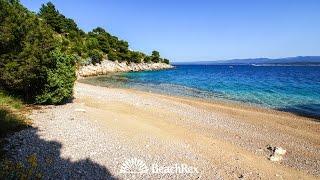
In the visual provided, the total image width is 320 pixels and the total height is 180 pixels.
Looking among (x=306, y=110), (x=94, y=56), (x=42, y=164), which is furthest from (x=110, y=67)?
(x=42, y=164)

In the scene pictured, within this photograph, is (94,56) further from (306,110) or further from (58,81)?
(306,110)

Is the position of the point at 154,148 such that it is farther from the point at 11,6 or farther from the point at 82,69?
the point at 82,69

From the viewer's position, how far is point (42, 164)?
39.4 ft

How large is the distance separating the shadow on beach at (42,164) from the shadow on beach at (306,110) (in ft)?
70.8

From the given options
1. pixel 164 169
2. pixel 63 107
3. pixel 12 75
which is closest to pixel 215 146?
pixel 164 169

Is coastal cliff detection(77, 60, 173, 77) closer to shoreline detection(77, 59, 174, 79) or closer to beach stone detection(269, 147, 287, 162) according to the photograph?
shoreline detection(77, 59, 174, 79)

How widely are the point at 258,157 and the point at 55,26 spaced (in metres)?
85.3

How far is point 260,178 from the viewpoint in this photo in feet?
40.4

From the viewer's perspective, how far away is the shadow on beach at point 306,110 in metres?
28.3

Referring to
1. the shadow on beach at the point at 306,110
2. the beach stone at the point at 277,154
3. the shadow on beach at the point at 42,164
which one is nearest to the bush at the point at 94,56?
the shadow on beach at the point at 306,110

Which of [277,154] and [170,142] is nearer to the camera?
[277,154]

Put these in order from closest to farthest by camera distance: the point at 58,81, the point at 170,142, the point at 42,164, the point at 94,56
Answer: the point at 42,164 → the point at 170,142 → the point at 58,81 → the point at 94,56

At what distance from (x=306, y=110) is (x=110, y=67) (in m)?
63.2

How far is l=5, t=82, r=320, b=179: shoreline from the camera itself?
12.8 m
